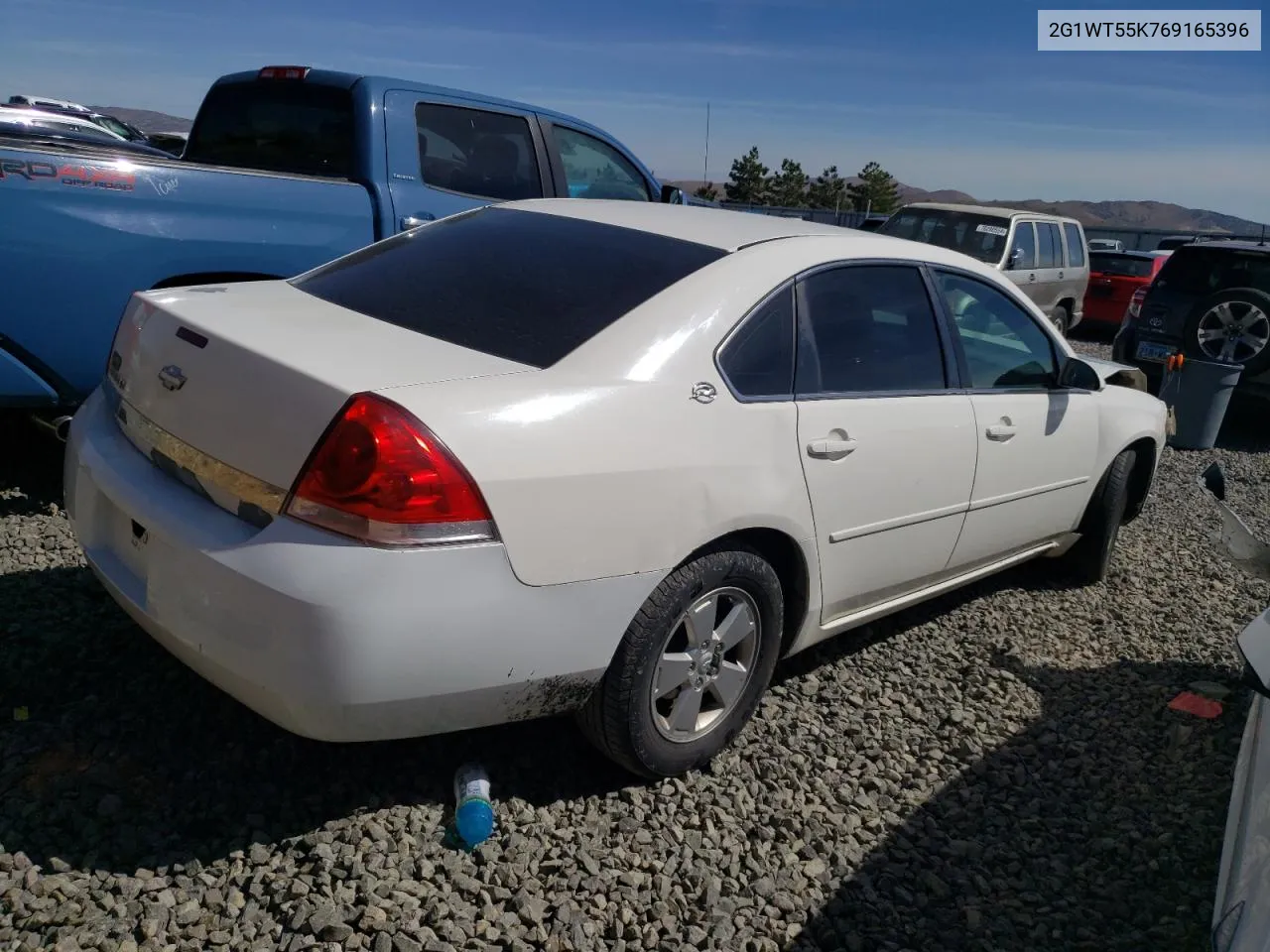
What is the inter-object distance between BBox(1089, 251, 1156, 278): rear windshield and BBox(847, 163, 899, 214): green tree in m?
43.8

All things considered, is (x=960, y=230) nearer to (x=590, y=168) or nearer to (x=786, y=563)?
(x=590, y=168)

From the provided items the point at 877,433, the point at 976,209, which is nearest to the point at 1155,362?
the point at 976,209

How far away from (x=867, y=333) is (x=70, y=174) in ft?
10.1

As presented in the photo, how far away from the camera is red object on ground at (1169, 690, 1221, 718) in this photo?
150 inches

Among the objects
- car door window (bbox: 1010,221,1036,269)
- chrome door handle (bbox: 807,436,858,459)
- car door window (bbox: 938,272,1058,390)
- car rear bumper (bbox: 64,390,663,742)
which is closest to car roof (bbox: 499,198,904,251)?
car door window (bbox: 938,272,1058,390)

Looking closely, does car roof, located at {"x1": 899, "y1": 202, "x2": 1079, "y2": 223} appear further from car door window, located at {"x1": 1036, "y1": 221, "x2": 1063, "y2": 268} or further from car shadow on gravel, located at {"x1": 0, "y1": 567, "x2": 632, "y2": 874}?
car shadow on gravel, located at {"x1": 0, "y1": 567, "x2": 632, "y2": 874}

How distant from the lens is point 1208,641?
4523 mm

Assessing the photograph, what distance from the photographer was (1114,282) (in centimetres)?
1506

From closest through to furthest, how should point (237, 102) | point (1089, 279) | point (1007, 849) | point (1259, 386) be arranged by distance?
point (1007, 849), point (237, 102), point (1259, 386), point (1089, 279)

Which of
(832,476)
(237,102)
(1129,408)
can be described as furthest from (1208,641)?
(237,102)

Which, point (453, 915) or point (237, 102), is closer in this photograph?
point (453, 915)

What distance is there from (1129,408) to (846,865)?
9.64 feet

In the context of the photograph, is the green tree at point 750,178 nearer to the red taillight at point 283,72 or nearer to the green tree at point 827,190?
the green tree at point 827,190

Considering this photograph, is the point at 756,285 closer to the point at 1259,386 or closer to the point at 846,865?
the point at 846,865
